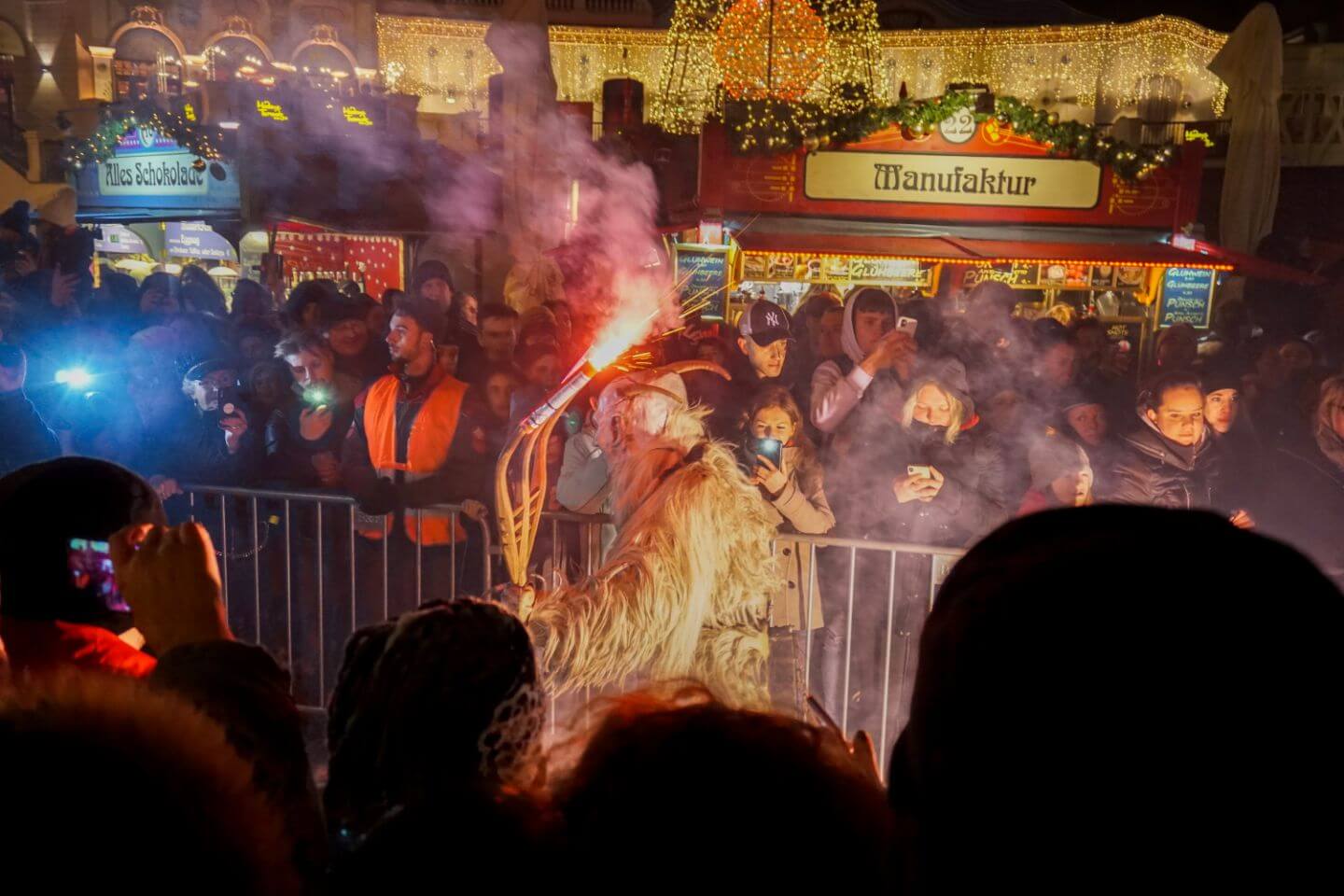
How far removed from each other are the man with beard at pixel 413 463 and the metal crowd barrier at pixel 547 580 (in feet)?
0.14

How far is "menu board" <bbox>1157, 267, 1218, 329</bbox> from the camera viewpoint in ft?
46.0

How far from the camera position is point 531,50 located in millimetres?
7398

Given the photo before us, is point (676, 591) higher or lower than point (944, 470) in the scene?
lower

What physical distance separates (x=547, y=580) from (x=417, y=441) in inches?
41.2

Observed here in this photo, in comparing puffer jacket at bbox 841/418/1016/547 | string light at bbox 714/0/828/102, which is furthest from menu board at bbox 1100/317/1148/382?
string light at bbox 714/0/828/102

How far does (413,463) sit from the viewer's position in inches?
188

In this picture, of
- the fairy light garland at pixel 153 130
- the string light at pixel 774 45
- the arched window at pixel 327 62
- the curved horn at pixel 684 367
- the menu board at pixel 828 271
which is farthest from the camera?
the arched window at pixel 327 62

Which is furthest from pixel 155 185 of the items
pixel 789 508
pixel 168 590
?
pixel 168 590

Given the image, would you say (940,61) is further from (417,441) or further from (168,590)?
(168,590)

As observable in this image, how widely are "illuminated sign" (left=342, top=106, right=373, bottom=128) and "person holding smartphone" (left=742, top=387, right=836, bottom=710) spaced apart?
33.4 ft

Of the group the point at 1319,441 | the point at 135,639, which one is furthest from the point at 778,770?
the point at 1319,441

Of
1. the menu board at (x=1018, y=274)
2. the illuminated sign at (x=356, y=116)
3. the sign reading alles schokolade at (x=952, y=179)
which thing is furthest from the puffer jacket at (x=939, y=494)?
the illuminated sign at (x=356, y=116)

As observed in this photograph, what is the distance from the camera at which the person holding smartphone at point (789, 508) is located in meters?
4.25

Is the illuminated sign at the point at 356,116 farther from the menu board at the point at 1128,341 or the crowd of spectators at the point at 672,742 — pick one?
the crowd of spectators at the point at 672,742
